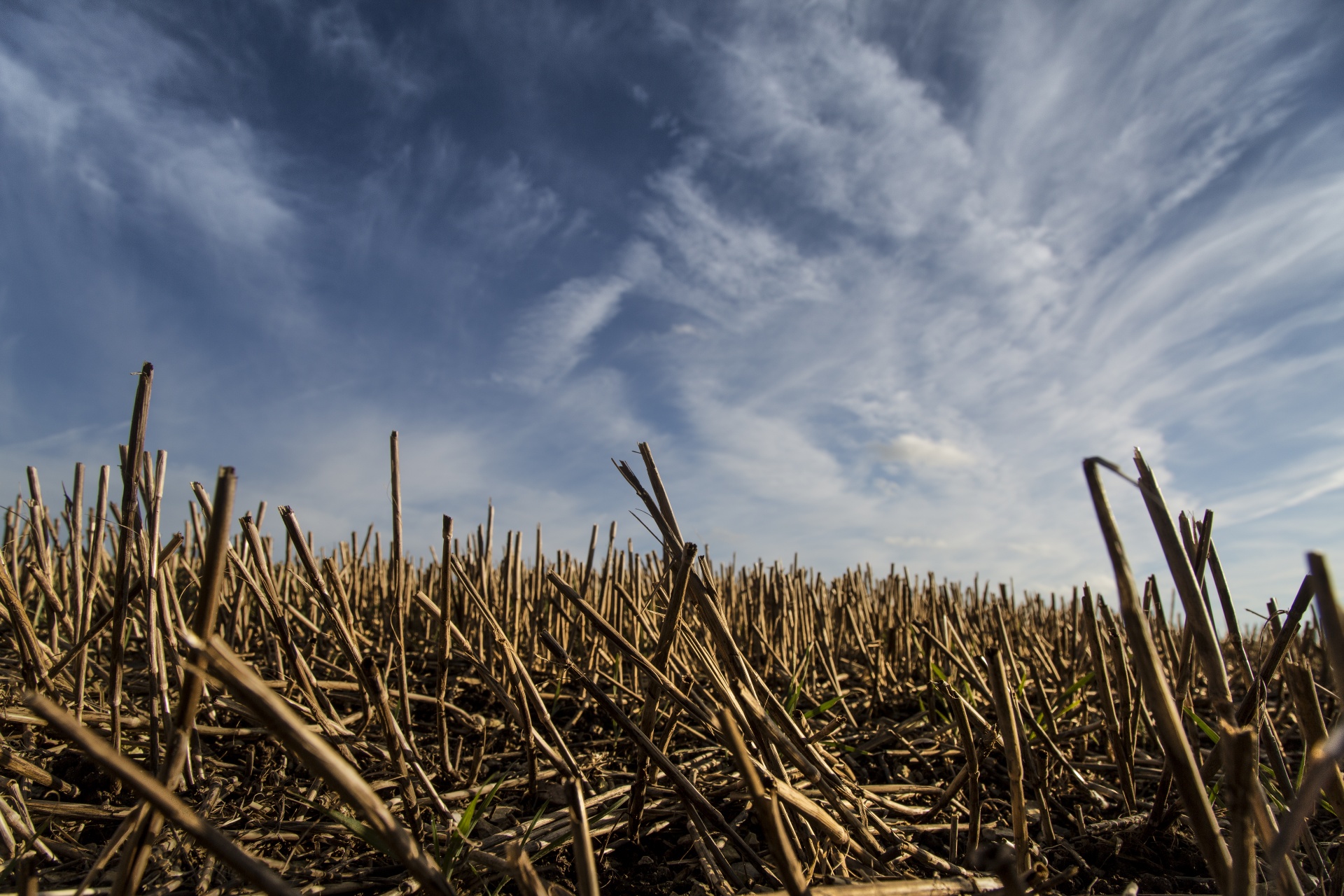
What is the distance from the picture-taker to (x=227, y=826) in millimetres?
1839

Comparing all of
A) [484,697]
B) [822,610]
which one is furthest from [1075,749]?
[484,697]

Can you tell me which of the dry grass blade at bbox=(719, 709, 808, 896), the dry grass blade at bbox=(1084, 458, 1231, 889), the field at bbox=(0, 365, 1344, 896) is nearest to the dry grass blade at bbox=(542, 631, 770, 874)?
the field at bbox=(0, 365, 1344, 896)

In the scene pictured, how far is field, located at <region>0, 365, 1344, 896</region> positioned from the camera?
0.87m

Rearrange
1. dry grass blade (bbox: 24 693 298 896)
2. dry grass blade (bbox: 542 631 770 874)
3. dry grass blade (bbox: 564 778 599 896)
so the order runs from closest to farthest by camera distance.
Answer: dry grass blade (bbox: 24 693 298 896)
dry grass blade (bbox: 564 778 599 896)
dry grass blade (bbox: 542 631 770 874)

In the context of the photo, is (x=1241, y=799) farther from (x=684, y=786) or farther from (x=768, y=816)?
(x=684, y=786)

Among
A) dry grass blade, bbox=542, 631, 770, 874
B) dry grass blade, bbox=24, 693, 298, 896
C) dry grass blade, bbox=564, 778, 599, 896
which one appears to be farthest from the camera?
dry grass blade, bbox=542, 631, 770, 874

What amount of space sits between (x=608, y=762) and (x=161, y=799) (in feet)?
6.06

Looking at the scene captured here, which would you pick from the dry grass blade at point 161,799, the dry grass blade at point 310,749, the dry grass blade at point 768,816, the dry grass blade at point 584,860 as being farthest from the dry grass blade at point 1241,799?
the dry grass blade at point 161,799

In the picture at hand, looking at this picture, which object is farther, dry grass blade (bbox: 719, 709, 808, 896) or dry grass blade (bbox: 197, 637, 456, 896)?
dry grass blade (bbox: 719, 709, 808, 896)

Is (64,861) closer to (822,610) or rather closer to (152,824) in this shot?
(152,824)

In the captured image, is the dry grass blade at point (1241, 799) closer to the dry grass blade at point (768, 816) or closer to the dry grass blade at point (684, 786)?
the dry grass blade at point (768, 816)

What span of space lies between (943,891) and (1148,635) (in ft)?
1.87

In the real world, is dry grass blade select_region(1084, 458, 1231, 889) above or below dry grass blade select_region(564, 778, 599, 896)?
above

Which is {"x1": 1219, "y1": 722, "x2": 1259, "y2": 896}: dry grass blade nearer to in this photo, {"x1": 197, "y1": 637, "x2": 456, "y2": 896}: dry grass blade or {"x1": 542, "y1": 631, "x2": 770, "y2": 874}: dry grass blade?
{"x1": 542, "y1": 631, "x2": 770, "y2": 874}: dry grass blade
